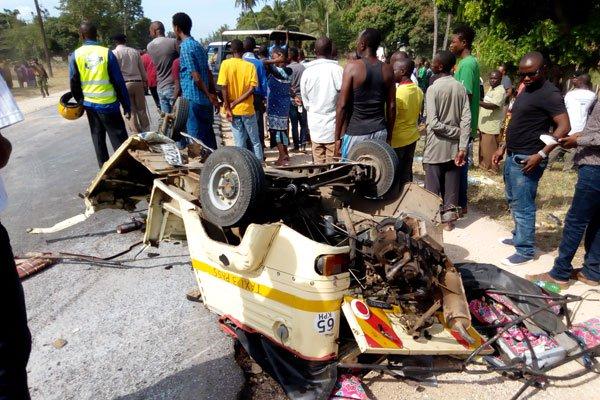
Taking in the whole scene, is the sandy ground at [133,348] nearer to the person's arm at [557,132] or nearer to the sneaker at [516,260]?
the sneaker at [516,260]

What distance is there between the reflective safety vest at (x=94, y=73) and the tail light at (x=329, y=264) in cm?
447

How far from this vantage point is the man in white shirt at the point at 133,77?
7.36m

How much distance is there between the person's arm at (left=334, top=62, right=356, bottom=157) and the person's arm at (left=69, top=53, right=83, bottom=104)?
11.3 feet

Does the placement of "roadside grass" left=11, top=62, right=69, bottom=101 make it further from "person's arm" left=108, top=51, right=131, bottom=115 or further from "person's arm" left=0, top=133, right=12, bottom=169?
"person's arm" left=0, top=133, right=12, bottom=169

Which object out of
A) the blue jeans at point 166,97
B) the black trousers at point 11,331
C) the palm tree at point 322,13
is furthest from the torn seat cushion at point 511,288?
the palm tree at point 322,13

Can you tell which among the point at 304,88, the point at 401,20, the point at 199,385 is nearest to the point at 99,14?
the point at 401,20

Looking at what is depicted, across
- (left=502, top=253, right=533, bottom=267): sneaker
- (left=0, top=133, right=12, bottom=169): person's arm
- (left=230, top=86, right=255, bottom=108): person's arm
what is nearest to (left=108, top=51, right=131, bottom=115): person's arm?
(left=230, top=86, right=255, bottom=108): person's arm

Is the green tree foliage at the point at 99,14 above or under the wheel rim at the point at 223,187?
above

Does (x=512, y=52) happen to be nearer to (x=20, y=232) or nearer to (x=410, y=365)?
(x=410, y=365)

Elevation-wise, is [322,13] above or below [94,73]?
above

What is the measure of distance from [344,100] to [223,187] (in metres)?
2.08

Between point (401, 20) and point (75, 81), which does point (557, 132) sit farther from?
point (401, 20)

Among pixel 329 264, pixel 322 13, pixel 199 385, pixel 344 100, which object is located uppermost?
pixel 322 13

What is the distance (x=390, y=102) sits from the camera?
4.51m
